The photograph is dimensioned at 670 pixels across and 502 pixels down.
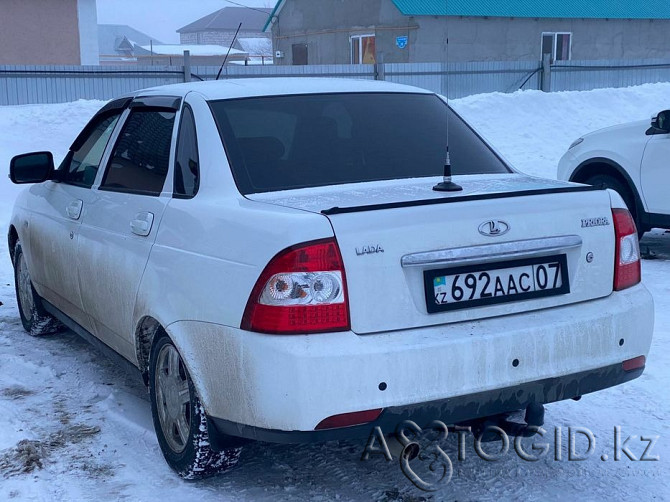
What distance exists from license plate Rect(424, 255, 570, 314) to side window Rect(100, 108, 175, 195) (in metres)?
1.51

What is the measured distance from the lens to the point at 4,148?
15.4 meters

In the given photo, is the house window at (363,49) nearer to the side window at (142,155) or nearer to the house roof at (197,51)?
the side window at (142,155)

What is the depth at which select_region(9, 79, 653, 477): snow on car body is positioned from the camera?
3055 millimetres

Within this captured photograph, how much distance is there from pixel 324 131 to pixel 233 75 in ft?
49.6

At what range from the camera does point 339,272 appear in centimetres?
304

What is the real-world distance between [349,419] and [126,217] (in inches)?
68.9

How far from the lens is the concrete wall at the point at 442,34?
2733cm

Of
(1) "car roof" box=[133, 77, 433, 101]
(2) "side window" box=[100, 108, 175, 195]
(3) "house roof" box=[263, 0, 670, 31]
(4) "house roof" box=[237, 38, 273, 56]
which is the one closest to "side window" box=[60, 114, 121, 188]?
(2) "side window" box=[100, 108, 175, 195]

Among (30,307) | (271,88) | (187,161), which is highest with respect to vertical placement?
(271,88)

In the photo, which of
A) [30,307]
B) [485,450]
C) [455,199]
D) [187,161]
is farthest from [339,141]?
[30,307]

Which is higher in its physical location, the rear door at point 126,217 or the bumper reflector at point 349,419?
the rear door at point 126,217

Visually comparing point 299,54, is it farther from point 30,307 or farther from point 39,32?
point 30,307

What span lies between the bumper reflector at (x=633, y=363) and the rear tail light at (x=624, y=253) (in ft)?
0.95

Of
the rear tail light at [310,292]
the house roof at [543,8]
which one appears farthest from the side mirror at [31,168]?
the house roof at [543,8]
